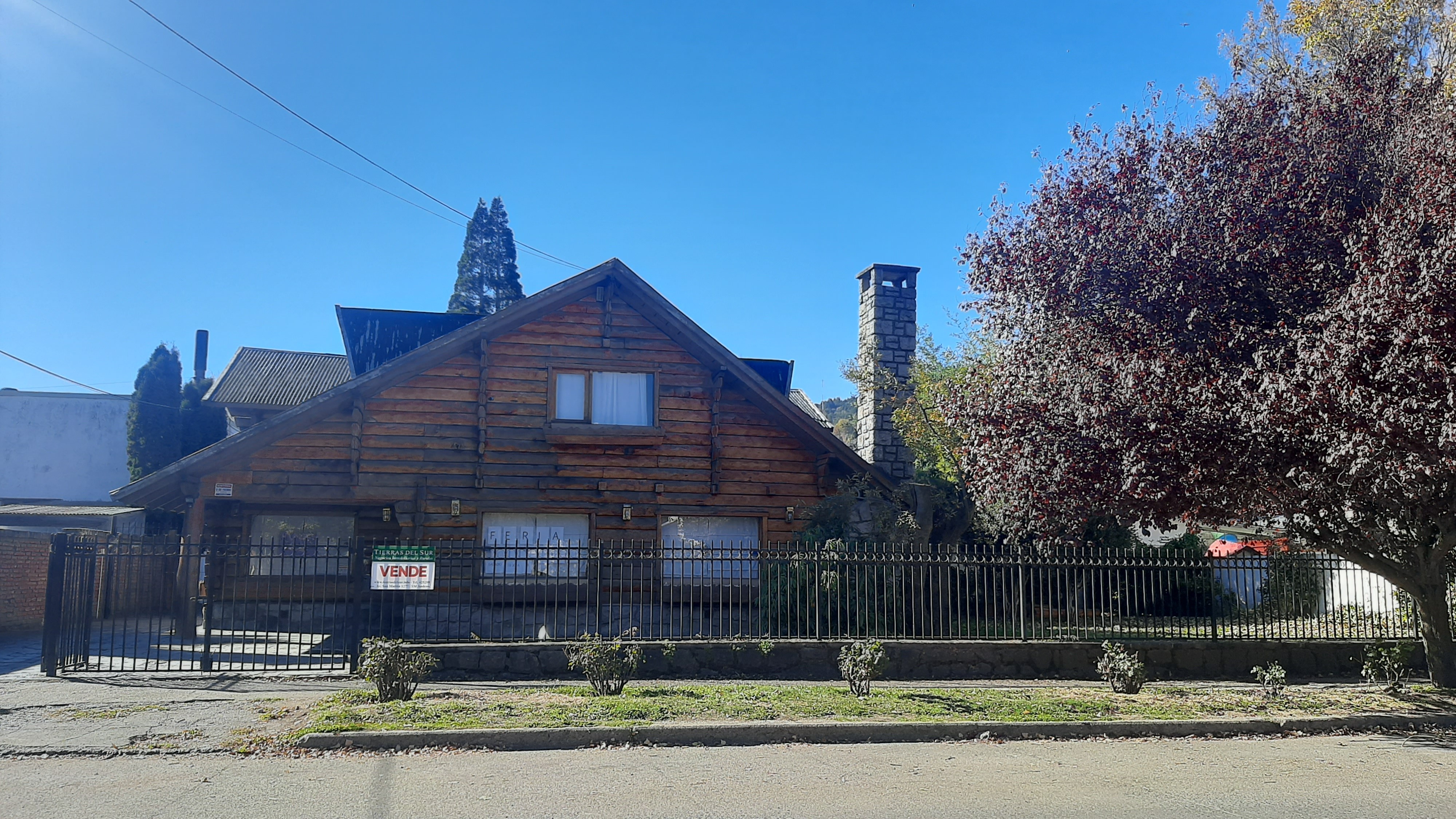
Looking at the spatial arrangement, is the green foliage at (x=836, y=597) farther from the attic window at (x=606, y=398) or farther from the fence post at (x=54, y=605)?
the fence post at (x=54, y=605)

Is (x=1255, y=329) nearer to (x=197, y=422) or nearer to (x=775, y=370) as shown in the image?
(x=775, y=370)

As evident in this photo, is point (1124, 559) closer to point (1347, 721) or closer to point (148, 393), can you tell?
point (1347, 721)

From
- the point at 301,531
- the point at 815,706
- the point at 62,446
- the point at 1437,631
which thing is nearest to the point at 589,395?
the point at 301,531

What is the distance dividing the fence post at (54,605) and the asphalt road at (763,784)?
436 cm

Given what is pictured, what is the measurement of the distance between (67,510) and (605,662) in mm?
23564

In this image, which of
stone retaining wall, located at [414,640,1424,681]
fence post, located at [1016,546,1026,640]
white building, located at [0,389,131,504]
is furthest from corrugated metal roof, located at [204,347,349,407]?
fence post, located at [1016,546,1026,640]

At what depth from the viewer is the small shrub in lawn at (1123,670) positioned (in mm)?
11734

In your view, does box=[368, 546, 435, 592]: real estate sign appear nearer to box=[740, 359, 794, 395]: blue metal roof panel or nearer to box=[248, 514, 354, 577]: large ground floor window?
box=[248, 514, 354, 577]: large ground floor window

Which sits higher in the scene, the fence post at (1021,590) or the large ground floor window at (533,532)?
the large ground floor window at (533,532)

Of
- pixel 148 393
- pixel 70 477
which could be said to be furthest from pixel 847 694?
pixel 70 477

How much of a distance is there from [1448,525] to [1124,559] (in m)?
3.56

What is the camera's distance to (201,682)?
11.6 meters

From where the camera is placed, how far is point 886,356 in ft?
68.0

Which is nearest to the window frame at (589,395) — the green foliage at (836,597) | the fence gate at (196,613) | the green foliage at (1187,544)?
the green foliage at (836,597)
